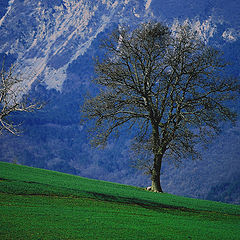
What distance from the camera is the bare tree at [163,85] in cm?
2825

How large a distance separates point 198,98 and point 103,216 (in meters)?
16.9

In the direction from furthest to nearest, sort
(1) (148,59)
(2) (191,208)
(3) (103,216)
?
(1) (148,59), (2) (191,208), (3) (103,216)

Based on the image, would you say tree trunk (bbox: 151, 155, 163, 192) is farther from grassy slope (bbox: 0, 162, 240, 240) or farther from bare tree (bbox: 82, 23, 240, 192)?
grassy slope (bbox: 0, 162, 240, 240)

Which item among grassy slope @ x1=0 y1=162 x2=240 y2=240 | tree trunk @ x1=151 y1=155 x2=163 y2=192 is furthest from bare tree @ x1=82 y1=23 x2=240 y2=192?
grassy slope @ x1=0 y1=162 x2=240 y2=240

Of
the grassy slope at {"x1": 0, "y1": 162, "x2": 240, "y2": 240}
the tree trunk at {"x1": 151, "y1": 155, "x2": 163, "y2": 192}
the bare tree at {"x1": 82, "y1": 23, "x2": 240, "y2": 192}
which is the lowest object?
the grassy slope at {"x1": 0, "y1": 162, "x2": 240, "y2": 240}

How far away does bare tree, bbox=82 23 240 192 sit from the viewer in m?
28.2

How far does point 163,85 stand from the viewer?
1190 inches

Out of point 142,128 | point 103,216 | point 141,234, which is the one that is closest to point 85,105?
point 142,128

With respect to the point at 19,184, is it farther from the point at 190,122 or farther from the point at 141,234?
the point at 190,122

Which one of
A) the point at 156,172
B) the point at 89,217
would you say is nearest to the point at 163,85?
the point at 156,172

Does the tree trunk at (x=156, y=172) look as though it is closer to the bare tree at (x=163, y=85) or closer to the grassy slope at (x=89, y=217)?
the bare tree at (x=163, y=85)

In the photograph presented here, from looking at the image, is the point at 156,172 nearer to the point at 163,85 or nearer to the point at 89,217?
the point at 163,85

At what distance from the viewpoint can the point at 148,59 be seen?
29.2m

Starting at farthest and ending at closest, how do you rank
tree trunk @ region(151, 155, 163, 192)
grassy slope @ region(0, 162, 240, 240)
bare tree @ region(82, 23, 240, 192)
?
tree trunk @ region(151, 155, 163, 192) < bare tree @ region(82, 23, 240, 192) < grassy slope @ region(0, 162, 240, 240)
